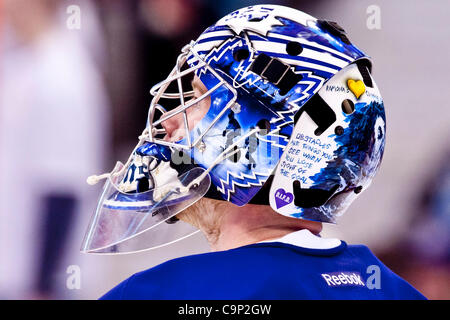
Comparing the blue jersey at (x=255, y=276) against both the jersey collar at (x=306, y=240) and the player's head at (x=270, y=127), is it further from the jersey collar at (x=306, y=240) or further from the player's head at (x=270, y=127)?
the player's head at (x=270, y=127)

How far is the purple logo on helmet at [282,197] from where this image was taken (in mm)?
1534

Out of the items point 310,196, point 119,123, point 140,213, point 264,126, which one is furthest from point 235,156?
point 119,123

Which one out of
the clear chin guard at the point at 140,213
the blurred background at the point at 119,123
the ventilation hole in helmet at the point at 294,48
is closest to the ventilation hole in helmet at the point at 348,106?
the ventilation hole in helmet at the point at 294,48

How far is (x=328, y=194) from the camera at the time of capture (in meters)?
1.57

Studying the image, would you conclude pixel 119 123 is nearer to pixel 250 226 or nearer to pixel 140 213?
pixel 140 213

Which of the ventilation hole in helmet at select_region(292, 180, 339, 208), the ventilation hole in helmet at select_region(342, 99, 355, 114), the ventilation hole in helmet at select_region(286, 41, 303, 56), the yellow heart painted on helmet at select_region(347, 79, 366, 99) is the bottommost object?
the ventilation hole in helmet at select_region(292, 180, 339, 208)

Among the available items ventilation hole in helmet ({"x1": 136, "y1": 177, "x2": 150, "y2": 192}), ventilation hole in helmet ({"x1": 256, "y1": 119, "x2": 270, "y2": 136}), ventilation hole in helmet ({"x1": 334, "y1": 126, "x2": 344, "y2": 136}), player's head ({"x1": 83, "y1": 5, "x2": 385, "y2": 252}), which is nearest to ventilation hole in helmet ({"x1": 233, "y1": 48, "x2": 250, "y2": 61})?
player's head ({"x1": 83, "y1": 5, "x2": 385, "y2": 252})

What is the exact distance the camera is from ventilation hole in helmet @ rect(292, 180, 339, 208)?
5.06 feet

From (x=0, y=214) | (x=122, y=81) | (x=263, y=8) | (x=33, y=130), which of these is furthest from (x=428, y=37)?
(x=0, y=214)

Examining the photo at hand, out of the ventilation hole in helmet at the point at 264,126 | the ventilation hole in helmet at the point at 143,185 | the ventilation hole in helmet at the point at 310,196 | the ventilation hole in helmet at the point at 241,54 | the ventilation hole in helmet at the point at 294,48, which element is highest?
the ventilation hole in helmet at the point at 294,48

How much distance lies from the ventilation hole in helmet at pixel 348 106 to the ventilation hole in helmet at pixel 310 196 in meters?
0.18

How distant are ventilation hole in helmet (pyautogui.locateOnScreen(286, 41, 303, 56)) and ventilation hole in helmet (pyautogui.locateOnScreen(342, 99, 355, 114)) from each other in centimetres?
16

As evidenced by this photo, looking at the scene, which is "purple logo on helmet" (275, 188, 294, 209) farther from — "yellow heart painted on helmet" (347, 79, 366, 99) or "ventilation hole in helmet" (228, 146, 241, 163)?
"yellow heart painted on helmet" (347, 79, 366, 99)

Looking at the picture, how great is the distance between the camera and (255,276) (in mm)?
1367
